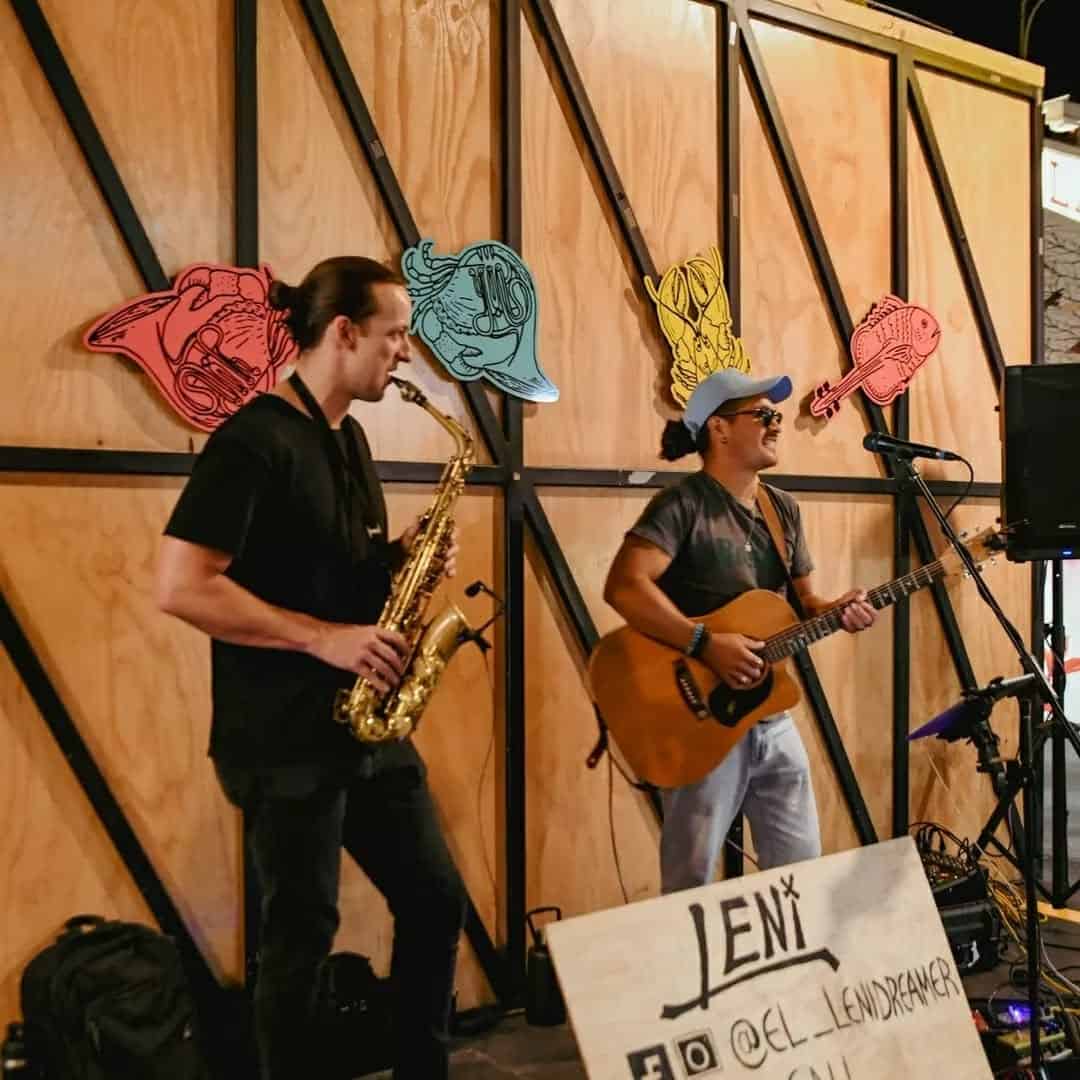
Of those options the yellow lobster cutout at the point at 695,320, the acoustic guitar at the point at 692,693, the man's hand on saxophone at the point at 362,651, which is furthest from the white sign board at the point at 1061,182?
the man's hand on saxophone at the point at 362,651

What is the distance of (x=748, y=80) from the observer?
4113 mm

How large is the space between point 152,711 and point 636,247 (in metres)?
2.13

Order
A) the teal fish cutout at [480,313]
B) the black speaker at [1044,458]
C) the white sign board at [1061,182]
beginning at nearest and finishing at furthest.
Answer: the teal fish cutout at [480,313] → the black speaker at [1044,458] → the white sign board at [1061,182]

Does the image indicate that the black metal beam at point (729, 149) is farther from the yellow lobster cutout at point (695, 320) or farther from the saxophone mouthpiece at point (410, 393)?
the saxophone mouthpiece at point (410, 393)

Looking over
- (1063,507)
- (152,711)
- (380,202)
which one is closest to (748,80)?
(380,202)

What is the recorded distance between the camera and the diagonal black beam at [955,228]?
459 centimetres

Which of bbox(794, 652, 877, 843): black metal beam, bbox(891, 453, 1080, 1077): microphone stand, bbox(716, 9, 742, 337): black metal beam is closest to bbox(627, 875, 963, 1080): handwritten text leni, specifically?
bbox(891, 453, 1080, 1077): microphone stand

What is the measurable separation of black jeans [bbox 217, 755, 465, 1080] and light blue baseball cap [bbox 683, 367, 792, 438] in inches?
54.5

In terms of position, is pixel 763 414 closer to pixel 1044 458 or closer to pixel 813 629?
pixel 813 629

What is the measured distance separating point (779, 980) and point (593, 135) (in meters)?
2.67

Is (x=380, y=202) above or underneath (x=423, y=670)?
above

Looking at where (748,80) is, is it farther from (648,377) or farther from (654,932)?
(654,932)

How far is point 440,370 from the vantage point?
3400 millimetres

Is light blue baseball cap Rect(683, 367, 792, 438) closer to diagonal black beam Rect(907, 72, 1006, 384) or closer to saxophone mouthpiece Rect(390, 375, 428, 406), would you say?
saxophone mouthpiece Rect(390, 375, 428, 406)
